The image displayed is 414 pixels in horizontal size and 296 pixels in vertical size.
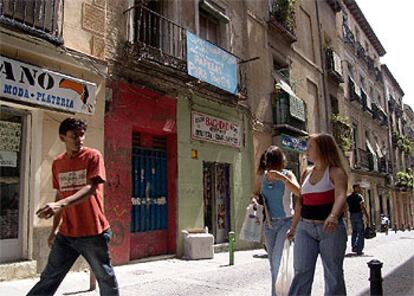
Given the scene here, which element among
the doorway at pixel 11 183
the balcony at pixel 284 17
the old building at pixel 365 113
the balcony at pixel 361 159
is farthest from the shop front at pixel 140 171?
the balcony at pixel 361 159

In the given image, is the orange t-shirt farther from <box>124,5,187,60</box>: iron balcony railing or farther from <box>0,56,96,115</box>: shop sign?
<box>124,5,187,60</box>: iron balcony railing

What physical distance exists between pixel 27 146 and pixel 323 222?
5.05 m

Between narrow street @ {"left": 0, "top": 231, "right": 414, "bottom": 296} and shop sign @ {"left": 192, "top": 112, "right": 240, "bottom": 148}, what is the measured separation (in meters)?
3.22

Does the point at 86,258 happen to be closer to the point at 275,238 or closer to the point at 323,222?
the point at 275,238

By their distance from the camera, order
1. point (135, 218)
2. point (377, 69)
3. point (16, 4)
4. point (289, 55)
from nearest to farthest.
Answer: point (16, 4) → point (135, 218) → point (289, 55) → point (377, 69)

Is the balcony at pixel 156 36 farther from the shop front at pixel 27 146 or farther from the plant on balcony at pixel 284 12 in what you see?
the plant on balcony at pixel 284 12

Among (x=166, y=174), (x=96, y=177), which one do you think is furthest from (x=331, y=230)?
(x=166, y=174)

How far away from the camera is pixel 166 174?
977 cm

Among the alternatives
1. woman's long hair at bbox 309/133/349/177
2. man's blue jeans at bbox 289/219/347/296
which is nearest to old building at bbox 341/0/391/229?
woman's long hair at bbox 309/133/349/177

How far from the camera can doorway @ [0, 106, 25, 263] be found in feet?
21.1

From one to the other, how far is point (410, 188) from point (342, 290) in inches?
1423

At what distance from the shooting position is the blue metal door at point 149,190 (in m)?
8.91

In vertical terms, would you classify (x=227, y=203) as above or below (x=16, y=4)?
below

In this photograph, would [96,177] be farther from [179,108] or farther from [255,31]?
[255,31]
